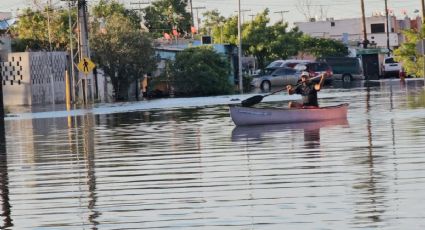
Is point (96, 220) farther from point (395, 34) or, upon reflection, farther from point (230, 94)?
point (395, 34)

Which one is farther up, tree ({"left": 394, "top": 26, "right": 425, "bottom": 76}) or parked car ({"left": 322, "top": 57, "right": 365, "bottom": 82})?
tree ({"left": 394, "top": 26, "right": 425, "bottom": 76})

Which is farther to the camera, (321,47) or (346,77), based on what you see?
(321,47)

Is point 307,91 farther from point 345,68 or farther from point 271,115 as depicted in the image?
point 345,68

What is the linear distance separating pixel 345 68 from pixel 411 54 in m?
30.8

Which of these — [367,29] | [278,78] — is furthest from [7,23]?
[367,29]

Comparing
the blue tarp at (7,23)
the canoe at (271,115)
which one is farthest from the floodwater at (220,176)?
the blue tarp at (7,23)

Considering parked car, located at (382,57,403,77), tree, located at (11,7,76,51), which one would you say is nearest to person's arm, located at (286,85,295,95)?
tree, located at (11,7,76,51)

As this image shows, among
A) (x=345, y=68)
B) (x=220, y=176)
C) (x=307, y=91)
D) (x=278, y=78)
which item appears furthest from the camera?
(x=345, y=68)

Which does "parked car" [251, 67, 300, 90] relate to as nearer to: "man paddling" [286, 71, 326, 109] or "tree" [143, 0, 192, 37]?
"tree" [143, 0, 192, 37]

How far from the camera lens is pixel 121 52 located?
7069 cm

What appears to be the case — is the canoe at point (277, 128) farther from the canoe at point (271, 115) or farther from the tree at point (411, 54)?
the tree at point (411, 54)

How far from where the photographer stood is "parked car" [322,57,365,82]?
101562 millimetres

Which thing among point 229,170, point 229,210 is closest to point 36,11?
point 229,170

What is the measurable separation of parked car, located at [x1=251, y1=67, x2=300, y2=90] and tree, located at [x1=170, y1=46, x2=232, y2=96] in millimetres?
10887
